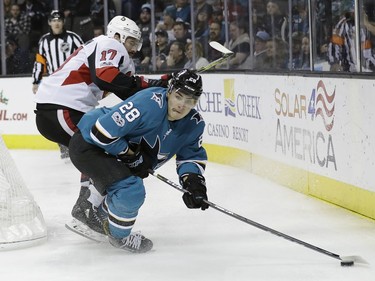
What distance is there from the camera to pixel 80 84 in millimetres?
4840

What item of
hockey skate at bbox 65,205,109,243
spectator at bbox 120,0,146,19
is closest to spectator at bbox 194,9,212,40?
spectator at bbox 120,0,146,19

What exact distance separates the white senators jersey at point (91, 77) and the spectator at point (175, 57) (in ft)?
12.7

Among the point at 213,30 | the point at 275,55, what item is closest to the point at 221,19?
the point at 213,30

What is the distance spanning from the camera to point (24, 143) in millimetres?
9555

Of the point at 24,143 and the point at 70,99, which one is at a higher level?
the point at 70,99

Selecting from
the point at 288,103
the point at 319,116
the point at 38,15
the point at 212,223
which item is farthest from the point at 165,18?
the point at 212,223

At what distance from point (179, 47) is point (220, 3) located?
74cm

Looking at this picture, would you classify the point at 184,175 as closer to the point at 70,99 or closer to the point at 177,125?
the point at 177,125

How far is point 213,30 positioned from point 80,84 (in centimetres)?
371

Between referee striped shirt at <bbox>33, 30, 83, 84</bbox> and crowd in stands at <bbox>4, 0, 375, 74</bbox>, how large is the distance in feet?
2.02

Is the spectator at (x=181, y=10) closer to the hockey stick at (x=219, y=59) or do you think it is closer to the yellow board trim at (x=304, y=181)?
the yellow board trim at (x=304, y=181)

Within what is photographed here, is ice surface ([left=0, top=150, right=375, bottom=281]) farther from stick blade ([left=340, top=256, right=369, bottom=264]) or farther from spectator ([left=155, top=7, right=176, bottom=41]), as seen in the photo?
spectator ([left=155, top=7, right=176, bottom=41])

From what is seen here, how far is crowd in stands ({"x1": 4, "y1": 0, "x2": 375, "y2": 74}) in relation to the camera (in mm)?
5793

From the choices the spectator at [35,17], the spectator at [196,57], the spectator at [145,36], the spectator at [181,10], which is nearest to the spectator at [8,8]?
the spectator at [35,17]
